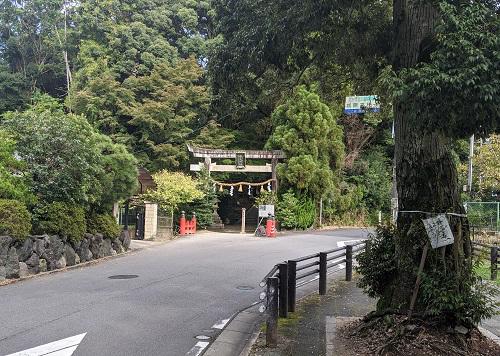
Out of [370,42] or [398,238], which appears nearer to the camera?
[398,238]

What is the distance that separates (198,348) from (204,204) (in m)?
20.9

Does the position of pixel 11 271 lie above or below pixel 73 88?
below

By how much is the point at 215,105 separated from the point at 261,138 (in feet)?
81.0

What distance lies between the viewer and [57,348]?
5.92 meters

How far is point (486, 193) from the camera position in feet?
105

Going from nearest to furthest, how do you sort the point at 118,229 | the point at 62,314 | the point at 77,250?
the point at 62,314
the point at 77,250
the point at 118,229

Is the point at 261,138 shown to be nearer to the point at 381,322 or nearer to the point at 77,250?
the point at 77,250

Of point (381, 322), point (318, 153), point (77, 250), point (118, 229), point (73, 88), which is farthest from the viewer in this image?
point (73, 88)

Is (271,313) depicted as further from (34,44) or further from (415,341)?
(34,44)

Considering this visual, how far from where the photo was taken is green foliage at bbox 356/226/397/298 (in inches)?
247

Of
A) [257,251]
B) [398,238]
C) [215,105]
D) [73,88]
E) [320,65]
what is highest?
[73,88]

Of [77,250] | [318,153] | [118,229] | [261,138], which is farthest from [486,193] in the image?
[77,250]

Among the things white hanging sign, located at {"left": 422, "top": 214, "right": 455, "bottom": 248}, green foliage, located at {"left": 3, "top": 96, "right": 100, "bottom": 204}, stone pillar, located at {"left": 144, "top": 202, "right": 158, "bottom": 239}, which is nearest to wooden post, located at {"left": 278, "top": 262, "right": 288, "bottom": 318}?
white hanging sign, located at {"left": 422, "top": 214, "right": 455, "bottom": 248}

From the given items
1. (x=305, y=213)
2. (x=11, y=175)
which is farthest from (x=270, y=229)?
(x=11, y=175)
